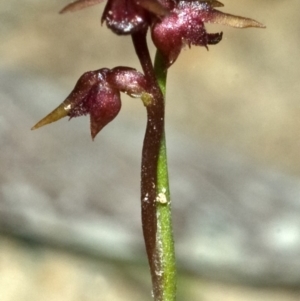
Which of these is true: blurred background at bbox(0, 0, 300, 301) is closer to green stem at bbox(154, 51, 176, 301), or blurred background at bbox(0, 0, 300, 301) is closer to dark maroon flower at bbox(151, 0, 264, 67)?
green stem at bbox(154, 51, 176, 301)

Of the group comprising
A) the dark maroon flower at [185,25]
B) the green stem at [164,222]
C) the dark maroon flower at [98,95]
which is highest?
the dark maroon flower at [185,25]

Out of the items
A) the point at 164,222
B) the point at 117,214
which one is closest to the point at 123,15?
the point at 164,222

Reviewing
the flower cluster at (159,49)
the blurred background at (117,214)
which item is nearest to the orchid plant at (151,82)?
the flower cluster at (159,49)

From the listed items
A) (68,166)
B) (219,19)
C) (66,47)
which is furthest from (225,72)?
(219,19)

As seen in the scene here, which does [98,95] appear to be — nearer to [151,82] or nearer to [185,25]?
[151,82]

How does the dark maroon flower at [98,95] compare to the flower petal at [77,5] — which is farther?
the dark maroon flower at [98,95]

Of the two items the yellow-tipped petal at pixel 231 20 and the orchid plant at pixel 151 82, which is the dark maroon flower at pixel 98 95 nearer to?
the orchid plant at pixel 151 82

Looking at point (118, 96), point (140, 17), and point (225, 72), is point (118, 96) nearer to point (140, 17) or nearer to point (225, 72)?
point (140, 17)
